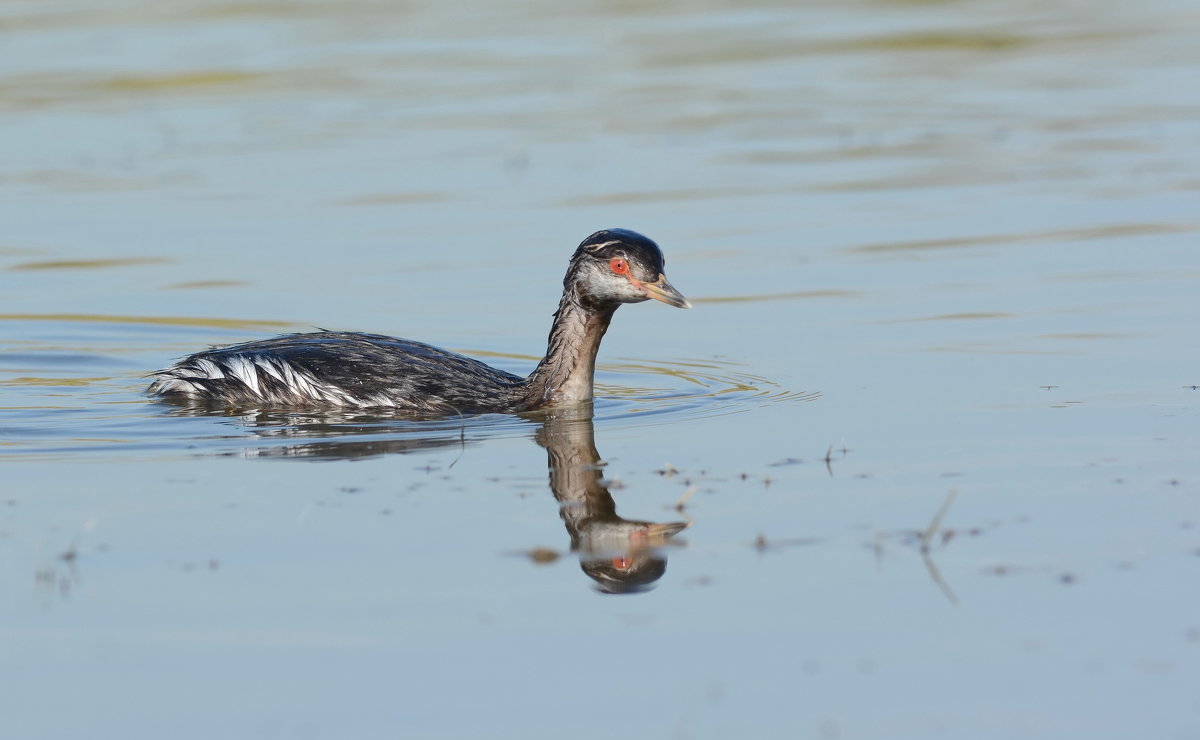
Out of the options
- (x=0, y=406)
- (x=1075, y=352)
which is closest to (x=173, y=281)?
(x=0, y=406)

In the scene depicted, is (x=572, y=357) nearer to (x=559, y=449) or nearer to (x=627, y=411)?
(x=627, y=411)

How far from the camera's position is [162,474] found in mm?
9414

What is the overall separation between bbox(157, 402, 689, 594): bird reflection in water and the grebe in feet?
0.53

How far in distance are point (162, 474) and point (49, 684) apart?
3.23 metres

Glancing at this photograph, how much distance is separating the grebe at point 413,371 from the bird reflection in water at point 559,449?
6.4 inches

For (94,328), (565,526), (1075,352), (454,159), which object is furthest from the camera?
(454,159)

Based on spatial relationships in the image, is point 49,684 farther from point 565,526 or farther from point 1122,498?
point 1122,498

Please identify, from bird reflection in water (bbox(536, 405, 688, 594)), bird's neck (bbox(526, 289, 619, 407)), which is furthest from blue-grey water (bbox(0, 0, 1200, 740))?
bird's neck (bbox(526, 289, 619, 407))

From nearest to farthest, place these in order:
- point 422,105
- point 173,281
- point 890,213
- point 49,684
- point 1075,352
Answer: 1. point 49,684
2. point 1075,352
3. point 173,281
4. point 890,213
5. point 422,105

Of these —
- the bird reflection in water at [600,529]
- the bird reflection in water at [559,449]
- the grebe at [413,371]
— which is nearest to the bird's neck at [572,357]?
the grebe at [413,371]

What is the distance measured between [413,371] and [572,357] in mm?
991

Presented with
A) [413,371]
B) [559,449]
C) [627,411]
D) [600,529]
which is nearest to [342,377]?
[413,371]

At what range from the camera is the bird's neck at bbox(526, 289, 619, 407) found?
1177 cm

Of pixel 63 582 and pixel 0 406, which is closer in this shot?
pixel 63 582
